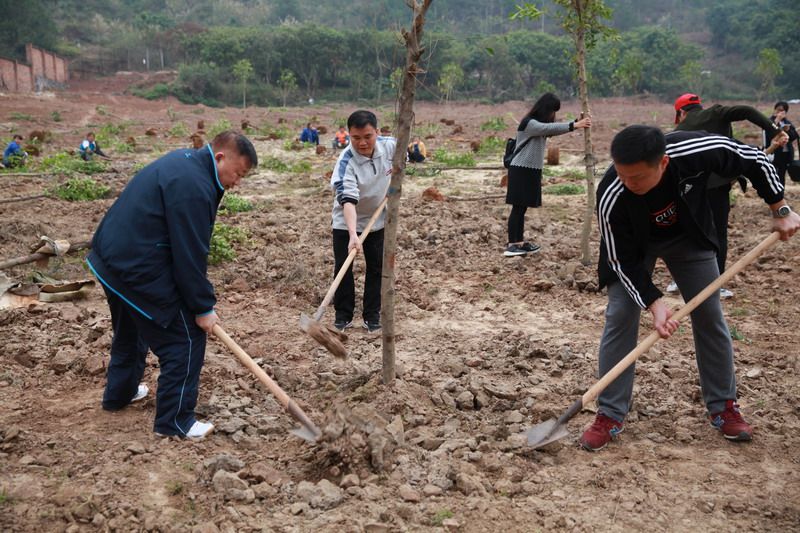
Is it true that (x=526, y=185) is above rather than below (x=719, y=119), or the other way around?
below

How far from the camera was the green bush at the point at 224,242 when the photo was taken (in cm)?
683

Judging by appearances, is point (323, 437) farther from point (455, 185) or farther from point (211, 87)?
point (211, 87)

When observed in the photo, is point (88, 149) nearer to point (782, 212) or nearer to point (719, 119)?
→ point (719, 119)

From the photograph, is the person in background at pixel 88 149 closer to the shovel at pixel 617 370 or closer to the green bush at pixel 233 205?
the green bush at pixel 233 205

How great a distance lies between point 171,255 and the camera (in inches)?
126

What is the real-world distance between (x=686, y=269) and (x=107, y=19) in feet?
243

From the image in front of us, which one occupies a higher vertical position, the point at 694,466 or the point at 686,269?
the point at 686,269

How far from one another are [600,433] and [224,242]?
4655 mm

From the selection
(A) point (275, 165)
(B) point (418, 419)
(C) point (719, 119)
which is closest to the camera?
(B) point (418, 419)

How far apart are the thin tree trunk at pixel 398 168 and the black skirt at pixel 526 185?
3074 millimetres

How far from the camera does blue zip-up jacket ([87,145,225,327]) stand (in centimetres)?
309

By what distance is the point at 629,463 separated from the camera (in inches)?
127

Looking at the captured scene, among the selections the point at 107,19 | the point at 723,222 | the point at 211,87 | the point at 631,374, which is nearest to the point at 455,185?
the point at 723,222

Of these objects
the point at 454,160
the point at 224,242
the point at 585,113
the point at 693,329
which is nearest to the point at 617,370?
the point at 693,329
